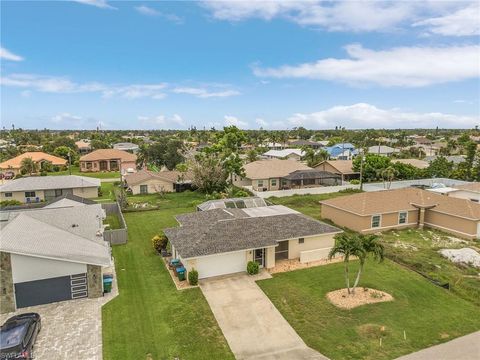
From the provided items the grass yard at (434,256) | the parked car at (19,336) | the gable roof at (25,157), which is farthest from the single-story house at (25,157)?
the grass yard at (434,256)

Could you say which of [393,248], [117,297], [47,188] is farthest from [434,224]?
[47,188]

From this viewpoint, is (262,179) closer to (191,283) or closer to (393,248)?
(393,248)

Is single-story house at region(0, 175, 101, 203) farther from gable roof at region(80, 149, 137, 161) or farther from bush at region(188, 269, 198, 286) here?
bush at region(188, 269, 198, 286)

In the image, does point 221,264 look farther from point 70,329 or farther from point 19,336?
point 19,336

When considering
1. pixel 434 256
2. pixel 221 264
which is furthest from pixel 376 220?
pixel 221 264

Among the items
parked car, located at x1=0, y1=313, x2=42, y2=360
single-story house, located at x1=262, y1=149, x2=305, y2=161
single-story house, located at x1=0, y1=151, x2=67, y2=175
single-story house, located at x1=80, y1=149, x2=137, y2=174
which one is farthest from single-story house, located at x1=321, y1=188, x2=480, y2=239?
single-story house, located at x1=0, y1=151, x2=67, y2=175

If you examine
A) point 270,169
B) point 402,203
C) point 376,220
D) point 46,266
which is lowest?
point 376,220
